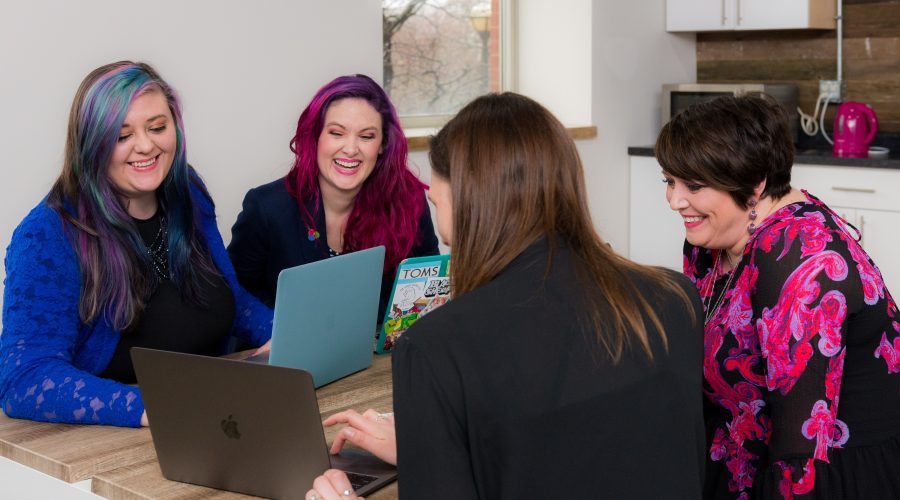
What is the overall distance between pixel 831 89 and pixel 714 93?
0.51 m

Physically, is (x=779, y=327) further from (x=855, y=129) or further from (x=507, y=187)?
(x=855, y=129)

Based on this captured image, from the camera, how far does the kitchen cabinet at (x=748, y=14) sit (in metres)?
4.45

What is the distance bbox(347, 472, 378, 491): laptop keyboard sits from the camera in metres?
1.45

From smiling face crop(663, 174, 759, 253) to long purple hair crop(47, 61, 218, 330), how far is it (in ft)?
3.33

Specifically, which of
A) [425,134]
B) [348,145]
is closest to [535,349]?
[348,145]

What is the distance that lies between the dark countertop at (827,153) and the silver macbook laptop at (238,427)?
2831 millimetres

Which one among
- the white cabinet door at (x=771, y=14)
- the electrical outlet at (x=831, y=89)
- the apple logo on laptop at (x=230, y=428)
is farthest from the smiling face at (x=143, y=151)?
the electrical outlet at (x=831, y=89)

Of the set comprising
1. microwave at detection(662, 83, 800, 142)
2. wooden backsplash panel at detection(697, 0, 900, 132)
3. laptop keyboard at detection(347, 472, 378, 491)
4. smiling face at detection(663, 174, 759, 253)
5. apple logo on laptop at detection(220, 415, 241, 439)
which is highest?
wooden backsplash panel at detection(697, 0, 900, 132)

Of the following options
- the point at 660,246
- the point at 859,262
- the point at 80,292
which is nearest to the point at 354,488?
the point at 80,292

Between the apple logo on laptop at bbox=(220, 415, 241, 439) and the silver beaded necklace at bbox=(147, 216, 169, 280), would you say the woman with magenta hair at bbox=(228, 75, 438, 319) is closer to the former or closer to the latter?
the silver beaded necklace at bbox=(147, 216, 169, 280)

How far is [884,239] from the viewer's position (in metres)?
4.00

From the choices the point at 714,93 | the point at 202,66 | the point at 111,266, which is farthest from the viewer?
the point at 714,93

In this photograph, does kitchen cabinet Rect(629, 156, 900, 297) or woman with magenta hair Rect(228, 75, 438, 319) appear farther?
kitchen cabinet Rect(629, 156, 900, 297)

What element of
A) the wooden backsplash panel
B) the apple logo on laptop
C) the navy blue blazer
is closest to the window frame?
the wooden backsplash panel
